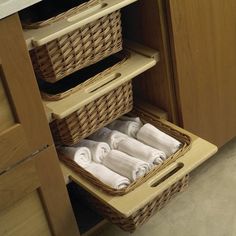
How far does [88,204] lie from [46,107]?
432 mm

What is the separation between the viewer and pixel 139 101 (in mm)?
1680

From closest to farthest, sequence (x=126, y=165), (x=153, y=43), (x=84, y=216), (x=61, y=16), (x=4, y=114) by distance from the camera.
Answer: (x=4, y=114) → (x=61, y=16) → (x=126, y=165) → (x=153, y=43) → (x=84, y=216)

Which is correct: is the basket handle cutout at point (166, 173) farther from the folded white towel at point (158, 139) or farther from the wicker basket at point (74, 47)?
the wicker basket at point (74, 47)

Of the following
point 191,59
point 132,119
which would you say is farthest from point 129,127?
point 191,59

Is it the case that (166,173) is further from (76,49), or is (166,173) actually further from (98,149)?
(76,49)

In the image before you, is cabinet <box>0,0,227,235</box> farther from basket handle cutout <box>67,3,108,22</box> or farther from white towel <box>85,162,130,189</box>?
basket handle cutout <box>67,3,108,22</box>

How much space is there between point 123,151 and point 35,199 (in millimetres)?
313

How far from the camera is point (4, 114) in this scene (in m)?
1.16

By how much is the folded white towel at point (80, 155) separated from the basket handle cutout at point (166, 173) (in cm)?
22

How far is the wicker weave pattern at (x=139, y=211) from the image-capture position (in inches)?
54.1

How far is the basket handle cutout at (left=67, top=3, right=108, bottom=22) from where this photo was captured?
1.28 meters

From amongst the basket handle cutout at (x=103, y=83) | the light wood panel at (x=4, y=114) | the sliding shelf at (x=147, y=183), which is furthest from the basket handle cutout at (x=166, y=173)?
the light wood panel at (x=4, y=114)

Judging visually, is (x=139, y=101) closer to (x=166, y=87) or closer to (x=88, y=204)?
(x=166, y=87)

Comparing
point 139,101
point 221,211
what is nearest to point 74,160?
point 139,101
